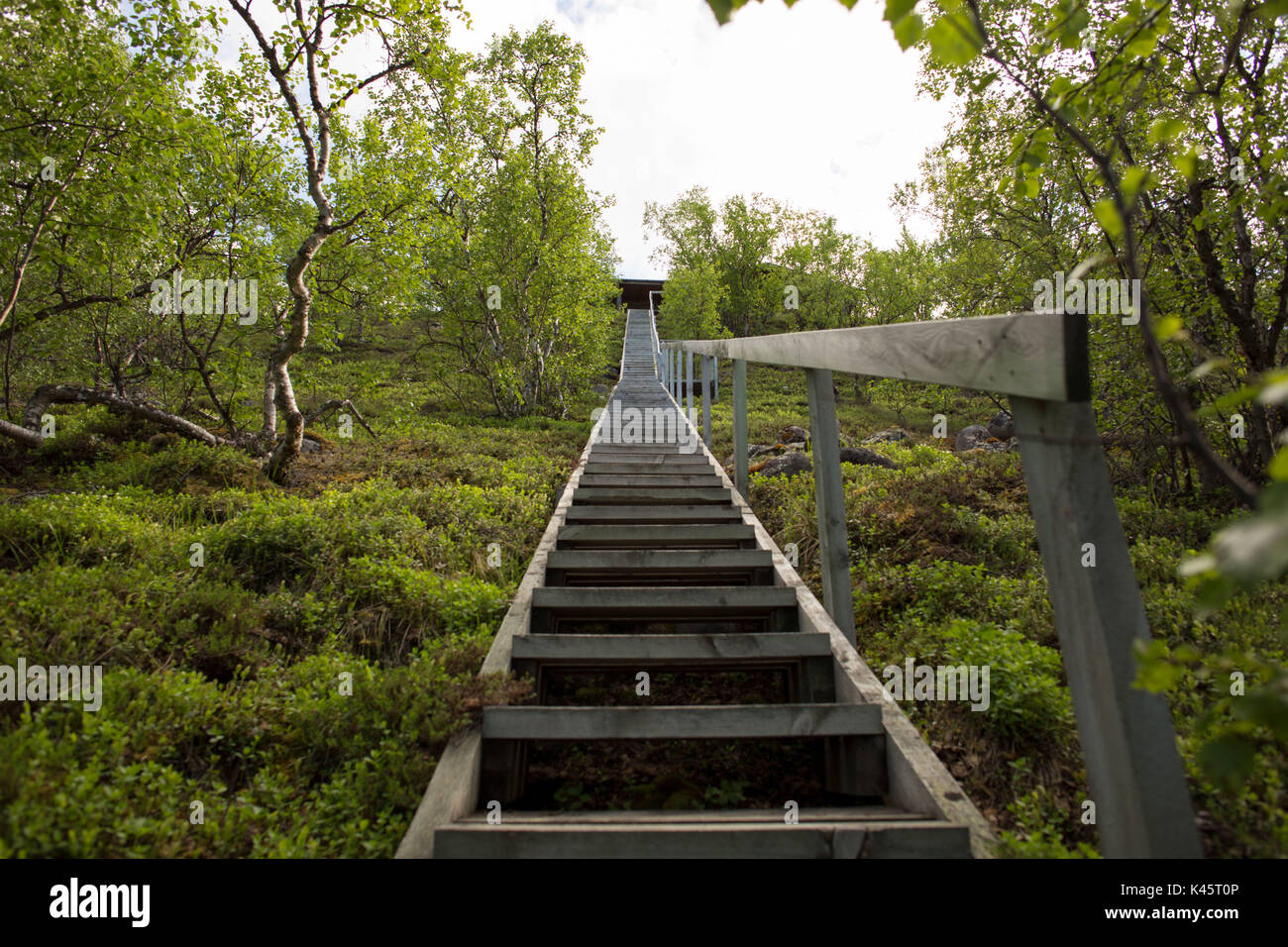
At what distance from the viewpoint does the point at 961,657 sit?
9.83 feet

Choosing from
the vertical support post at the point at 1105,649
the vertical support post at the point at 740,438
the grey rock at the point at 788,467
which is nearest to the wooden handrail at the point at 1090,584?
the vertical support post at the point at 1105,649

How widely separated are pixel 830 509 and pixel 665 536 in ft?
4.81

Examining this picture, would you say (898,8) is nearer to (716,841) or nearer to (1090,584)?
(1090,584)

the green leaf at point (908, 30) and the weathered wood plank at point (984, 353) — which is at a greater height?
the green leaf at point (908, 30)

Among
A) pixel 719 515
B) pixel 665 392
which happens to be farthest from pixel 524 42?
pixel 719 515

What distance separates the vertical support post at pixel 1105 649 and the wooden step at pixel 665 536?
287cm

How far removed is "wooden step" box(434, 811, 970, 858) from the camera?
1.79 metres

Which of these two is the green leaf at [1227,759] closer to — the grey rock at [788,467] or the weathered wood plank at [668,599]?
the weathered wood plank at [668,599]

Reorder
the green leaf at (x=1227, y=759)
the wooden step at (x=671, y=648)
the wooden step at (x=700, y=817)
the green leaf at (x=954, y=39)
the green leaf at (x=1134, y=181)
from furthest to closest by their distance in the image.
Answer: the wooden step at (x=671, y=648) → the wooden step at (x=700, y=817) → the green leaf at (x=954, y=39) → the green leaf at (x=1134, y=181) → the green leaf at (x=1227, y=759)

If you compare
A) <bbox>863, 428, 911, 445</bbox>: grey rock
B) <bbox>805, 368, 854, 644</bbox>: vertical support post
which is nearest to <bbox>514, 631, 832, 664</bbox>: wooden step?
<bbox>805, 368, 854, 644</bbox>: vertical support post

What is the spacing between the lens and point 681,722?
2.33m

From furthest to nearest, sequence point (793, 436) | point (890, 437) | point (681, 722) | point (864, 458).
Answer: point (890, 437) < point (793, 436) < point (864, 458) < point (681, 722)

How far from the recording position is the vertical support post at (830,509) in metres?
3.02

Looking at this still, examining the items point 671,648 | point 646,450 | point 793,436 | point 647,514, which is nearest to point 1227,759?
point 671,648
